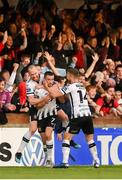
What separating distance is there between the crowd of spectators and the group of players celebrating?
48.8 inches

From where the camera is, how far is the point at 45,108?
15258 millimetres

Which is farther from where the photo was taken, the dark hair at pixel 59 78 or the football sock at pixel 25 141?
the dark hair at pixel 59 78

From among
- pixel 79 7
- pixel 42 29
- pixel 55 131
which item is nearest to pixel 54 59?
pixel 42 29

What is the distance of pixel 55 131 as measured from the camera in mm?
16312

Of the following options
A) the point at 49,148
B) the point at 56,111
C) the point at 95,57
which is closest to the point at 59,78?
the point at 95,57

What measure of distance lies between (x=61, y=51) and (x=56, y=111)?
3.17 m

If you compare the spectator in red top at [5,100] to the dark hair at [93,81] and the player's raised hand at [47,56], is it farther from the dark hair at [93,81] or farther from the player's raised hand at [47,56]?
the dark hair at [93,81]

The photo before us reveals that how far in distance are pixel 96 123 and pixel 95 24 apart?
370cm

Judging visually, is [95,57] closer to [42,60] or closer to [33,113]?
[42,60]

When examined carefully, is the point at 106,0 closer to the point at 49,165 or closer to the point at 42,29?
the point at 42,29

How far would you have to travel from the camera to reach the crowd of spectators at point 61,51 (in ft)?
56.5

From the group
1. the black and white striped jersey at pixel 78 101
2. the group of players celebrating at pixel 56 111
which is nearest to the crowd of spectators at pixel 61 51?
the group of players celebrating at pixel 56 111

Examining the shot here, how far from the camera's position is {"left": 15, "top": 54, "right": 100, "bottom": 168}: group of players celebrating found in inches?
573

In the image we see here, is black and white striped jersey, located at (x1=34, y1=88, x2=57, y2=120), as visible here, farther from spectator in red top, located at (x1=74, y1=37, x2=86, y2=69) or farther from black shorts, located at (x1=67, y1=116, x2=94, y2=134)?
spectator in red top, located at (x1=74, y1=37, x2=86, y2=69)
